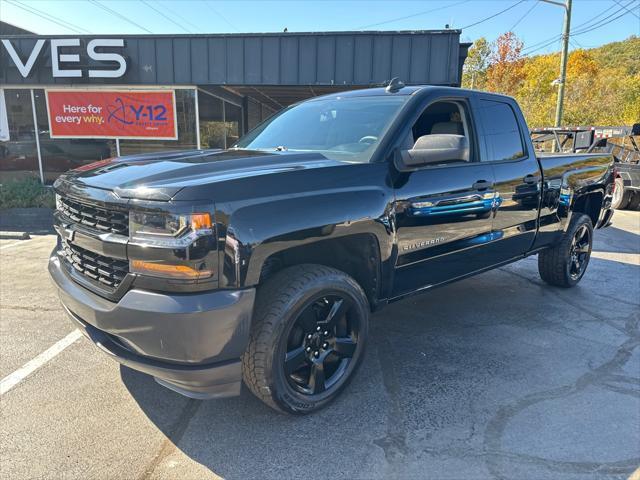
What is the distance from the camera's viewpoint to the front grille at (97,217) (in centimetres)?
230

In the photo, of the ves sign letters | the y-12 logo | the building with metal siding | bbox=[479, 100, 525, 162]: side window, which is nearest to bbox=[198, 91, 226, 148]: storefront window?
the building with metal siding

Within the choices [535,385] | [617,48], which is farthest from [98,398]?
[617,48]

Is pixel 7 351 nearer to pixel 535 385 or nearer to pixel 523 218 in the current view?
pixel 535 385

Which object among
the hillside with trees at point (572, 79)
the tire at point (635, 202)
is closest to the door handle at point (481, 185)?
the tire at point (635, 202)

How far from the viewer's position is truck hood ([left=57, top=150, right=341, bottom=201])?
2.27 meters

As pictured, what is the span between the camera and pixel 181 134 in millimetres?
11281

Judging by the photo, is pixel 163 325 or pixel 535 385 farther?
pixel 535 385

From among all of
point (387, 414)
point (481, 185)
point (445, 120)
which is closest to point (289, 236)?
point (387, 414)

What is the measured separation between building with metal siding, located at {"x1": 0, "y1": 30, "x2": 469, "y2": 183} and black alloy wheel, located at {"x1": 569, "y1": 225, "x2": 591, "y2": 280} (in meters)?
5.25

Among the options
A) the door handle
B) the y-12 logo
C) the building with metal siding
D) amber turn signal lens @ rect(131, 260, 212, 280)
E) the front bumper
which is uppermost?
the building with metal siding

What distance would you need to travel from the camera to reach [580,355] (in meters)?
3.62

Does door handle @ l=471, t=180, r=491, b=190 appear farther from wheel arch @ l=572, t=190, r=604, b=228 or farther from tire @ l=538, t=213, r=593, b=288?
wheel arch @ l=572, t=190, r=604, b=228

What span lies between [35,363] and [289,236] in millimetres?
2321

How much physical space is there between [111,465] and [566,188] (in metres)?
4.60
